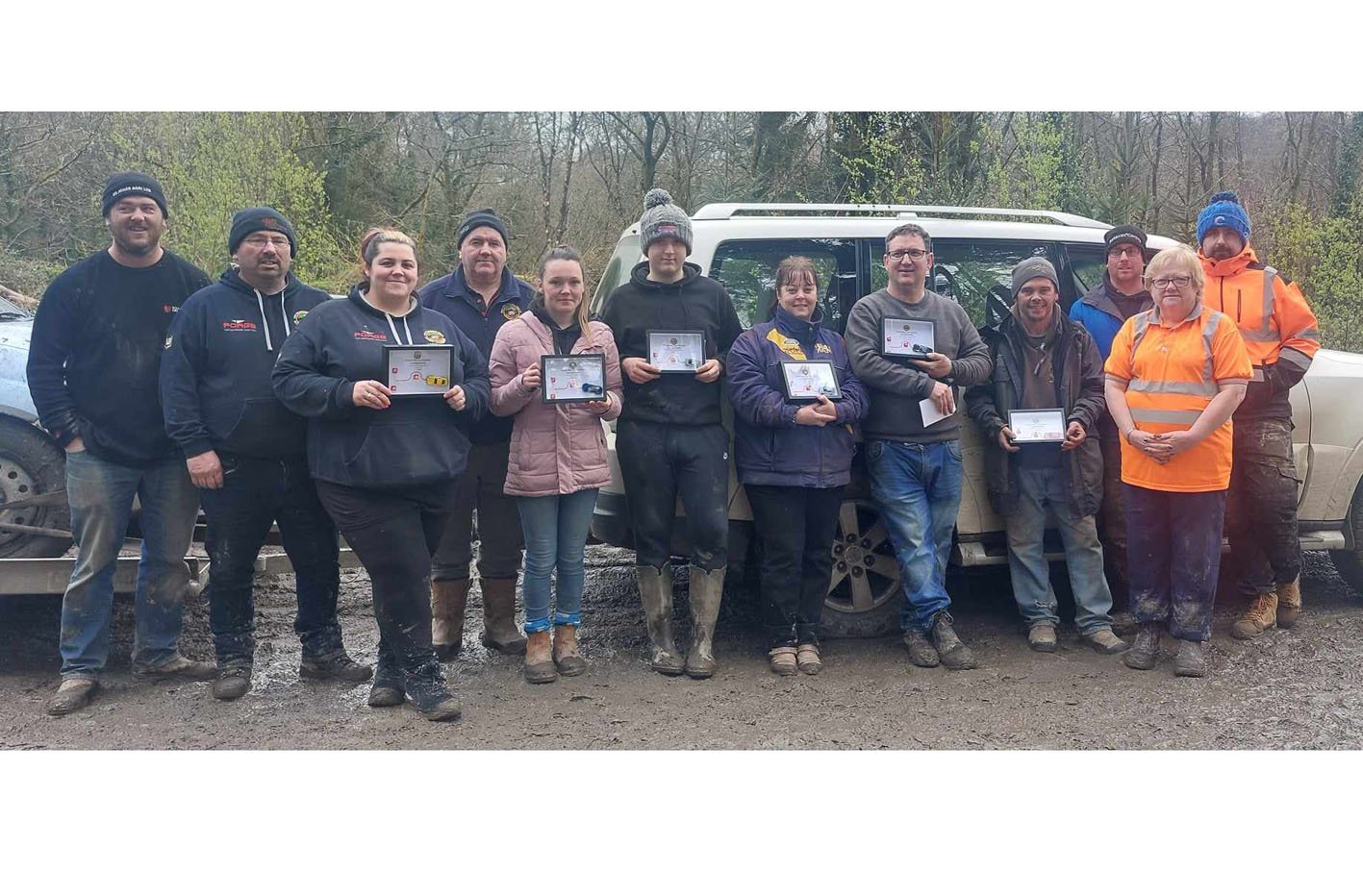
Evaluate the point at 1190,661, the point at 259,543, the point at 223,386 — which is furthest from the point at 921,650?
the point at 223,386

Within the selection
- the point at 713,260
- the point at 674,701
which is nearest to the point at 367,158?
the point at 713,260

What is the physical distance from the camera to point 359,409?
3779 millimetres

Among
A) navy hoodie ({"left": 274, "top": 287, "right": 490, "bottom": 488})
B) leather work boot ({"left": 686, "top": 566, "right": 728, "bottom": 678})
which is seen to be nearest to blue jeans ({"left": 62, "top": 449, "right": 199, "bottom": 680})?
navy hoodie ({"left": 274, "top": 287, "right": 490, "bottom": 488})

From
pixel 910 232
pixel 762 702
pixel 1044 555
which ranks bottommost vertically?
pixel 762 702

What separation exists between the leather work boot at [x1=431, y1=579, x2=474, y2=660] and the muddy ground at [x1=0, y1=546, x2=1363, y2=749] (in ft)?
0.43

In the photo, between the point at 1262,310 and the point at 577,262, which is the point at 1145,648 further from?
the point at 577,262

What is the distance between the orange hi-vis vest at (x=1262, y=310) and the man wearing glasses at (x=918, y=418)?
119cm

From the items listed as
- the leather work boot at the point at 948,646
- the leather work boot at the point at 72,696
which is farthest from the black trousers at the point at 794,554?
the leather work boot at the point at 72,696

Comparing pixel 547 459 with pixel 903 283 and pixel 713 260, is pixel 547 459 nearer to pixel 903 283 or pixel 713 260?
pixel 713 260

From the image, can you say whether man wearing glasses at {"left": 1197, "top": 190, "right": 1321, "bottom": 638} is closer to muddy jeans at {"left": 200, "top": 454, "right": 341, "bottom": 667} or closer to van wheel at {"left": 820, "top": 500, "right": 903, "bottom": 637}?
van wheel at {"left": 820, "top": 500, "right": 903, "bottom": 637}

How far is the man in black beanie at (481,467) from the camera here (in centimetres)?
449

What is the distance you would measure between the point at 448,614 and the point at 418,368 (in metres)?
1.39

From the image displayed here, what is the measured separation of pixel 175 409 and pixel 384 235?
1.09m

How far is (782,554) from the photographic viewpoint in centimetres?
443
